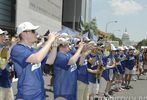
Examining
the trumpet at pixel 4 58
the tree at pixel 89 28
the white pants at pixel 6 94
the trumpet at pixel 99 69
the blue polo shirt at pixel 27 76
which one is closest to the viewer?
the blue polo shirt at pixel 27 76

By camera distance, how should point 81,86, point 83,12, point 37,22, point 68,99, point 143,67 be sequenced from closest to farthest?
point 68,99 → point 81,86 → point 143,67 → point 37,22 → point 83,12

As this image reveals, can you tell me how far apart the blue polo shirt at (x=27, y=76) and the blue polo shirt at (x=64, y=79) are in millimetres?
1222

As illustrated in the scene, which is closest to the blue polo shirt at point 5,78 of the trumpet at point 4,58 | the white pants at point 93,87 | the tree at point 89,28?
the trumpet at point 4,58

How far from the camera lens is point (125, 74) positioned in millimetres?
18766

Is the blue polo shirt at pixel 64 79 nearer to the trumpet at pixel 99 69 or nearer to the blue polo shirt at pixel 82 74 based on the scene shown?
the blue polo shirt at pixel 82 74

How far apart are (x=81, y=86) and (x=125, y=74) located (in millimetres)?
9780

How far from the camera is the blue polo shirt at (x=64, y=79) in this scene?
268 inches

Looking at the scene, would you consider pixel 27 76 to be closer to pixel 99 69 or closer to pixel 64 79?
pixel 64 79

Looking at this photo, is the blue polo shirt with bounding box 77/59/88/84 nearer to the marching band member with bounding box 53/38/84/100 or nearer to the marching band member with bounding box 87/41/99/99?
the marching band member with bounding box 87/41/99/99

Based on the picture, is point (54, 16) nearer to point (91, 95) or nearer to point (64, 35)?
point (91, 95)

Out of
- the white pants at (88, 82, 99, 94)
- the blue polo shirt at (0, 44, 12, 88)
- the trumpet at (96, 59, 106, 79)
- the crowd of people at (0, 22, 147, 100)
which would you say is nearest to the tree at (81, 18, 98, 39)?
the crowd of people at (0, 22, 147, 100)

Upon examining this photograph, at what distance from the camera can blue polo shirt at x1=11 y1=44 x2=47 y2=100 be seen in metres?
5.52

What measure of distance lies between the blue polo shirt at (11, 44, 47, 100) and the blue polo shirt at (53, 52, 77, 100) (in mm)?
1222

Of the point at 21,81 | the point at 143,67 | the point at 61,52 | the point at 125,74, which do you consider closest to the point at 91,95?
the point at 61,52
